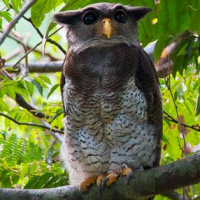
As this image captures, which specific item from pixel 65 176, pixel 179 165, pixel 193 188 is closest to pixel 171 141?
pixel 193 188

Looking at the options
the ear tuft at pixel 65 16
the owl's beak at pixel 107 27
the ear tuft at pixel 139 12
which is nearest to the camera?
the owl's beak at pixel 107 27

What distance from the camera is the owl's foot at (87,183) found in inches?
142

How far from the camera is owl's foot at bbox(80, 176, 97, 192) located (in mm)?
3603

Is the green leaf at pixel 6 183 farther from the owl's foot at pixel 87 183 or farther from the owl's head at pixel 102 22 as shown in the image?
the owl's head at pixel 102 22

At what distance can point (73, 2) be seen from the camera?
12.4 feet

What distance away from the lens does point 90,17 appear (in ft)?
13.0

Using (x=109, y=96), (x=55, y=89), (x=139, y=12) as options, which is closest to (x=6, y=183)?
(x=55, y=89)

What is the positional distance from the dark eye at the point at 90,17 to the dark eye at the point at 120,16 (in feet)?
0.48

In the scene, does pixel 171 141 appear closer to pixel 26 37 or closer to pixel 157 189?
pixel 157 189

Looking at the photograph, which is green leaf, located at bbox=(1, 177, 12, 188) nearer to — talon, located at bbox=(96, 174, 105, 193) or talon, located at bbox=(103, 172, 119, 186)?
talon, located at bbox=(96, 174, 105, 193)

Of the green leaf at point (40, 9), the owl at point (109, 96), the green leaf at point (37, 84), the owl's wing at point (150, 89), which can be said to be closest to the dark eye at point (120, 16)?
the owl at point (109, 96)

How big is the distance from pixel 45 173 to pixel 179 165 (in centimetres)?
159

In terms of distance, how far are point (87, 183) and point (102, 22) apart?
3.60 feet

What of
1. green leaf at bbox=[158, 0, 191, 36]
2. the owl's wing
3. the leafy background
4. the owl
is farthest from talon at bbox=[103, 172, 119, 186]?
green leaf at bbox=[158, 0, 191, 36]
